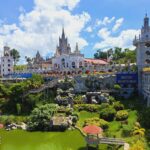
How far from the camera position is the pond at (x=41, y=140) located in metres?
44.4

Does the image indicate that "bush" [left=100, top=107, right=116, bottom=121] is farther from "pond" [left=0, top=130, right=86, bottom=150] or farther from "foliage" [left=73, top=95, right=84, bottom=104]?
"foliage" [left=73, top=95, right=84, bottom=104]

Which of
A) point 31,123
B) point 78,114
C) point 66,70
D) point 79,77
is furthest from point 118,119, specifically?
point 66,70

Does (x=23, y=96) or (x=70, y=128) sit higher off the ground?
(x=23, y=96)

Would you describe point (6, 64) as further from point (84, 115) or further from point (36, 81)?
point (84, 115)

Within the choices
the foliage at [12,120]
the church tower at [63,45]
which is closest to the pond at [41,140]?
the foliage at [12,120]

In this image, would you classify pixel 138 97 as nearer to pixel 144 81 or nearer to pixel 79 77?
pixel 144 81

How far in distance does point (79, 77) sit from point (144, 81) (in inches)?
544

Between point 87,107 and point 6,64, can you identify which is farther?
point 6,64

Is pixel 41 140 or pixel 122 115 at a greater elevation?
pixel 122 115

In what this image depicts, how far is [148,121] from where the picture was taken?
157ft

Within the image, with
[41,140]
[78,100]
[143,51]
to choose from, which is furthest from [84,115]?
[143,51]

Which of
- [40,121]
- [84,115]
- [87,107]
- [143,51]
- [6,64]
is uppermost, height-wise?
[143,51]

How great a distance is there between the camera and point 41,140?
48.1 metres

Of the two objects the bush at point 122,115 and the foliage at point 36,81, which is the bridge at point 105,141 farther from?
the foliage at point 36,81
